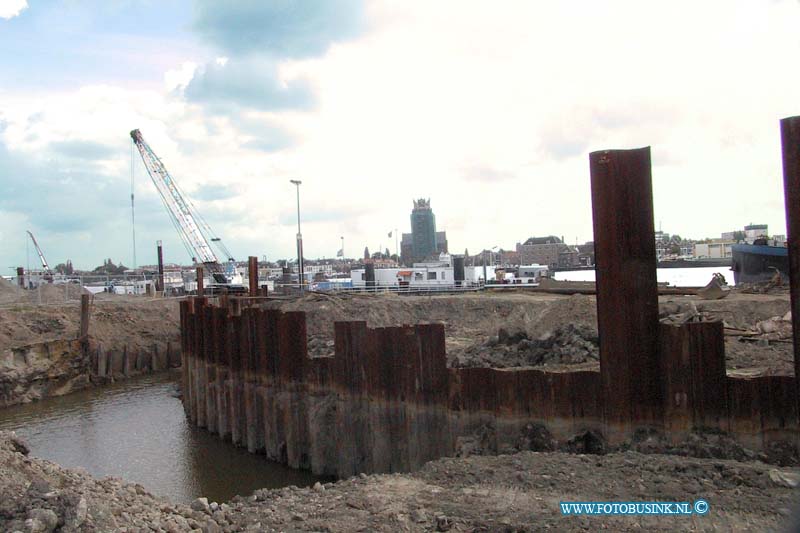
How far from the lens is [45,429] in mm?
20766

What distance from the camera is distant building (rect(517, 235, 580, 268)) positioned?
400ft

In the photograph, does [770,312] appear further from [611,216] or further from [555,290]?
[555,290]

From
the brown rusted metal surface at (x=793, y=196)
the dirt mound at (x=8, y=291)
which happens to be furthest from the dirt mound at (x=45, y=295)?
the brown rusted metal surface at (x=793, y=196)

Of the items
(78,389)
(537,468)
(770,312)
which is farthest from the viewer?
(78,389)

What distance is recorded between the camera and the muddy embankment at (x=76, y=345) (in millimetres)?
26484

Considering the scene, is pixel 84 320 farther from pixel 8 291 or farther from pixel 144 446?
pixel 8 291

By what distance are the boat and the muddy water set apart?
25.6 metres

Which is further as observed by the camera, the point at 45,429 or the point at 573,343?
the point at 45,429

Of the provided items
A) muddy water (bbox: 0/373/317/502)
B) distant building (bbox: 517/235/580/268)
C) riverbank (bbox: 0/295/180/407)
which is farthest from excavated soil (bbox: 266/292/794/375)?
distant building (bbox: 517/235/580/268)

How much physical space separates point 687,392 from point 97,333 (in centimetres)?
3135

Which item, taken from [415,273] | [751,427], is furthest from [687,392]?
[415,273]

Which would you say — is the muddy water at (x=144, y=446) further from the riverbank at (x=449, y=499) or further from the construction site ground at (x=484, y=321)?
the riverbank at (x=449, y=499)

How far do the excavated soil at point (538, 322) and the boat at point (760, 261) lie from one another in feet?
38.6

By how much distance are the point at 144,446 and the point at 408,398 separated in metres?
10.2
